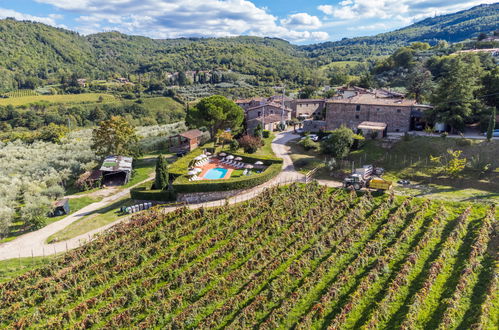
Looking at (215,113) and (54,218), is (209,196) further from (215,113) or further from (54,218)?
(215,113)

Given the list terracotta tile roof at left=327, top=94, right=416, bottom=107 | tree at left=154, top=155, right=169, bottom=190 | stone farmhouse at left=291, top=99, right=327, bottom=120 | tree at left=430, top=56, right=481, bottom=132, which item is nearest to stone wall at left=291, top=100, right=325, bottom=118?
stone farmhouse at left=291, top=99, right=327, bottom=120

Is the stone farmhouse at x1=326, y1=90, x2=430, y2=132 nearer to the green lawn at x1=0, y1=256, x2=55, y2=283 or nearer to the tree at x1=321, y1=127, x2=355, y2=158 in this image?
the tree at x1=321, y1=127, x2=355, y2=158

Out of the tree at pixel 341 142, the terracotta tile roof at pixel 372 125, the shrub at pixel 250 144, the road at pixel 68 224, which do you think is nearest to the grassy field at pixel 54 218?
the road at pixel 68 224

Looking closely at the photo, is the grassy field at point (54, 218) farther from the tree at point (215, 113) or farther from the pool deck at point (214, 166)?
the tree at point (215, 113)

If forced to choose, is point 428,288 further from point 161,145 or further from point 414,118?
point 161,145

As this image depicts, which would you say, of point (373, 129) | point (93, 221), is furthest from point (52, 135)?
point (373, 129)

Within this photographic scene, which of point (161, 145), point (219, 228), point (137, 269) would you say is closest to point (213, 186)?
point (219, 228)
